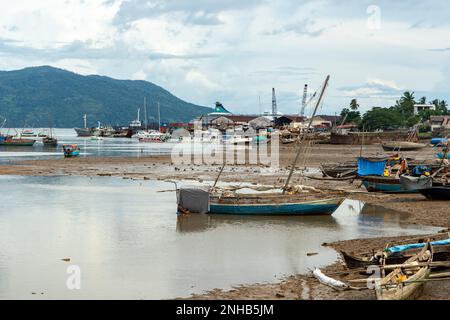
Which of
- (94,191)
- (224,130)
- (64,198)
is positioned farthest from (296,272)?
(224,130)

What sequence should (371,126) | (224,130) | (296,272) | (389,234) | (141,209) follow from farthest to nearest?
(224,130)
(371,126)
(141,209)
(389,234)
(296,272)

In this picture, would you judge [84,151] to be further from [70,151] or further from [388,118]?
[388,118]

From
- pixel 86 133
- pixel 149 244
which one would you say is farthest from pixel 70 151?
pixel 86 133

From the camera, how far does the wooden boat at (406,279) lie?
500 inches

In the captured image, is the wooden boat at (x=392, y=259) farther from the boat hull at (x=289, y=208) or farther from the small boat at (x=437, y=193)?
the small boat at (x=437, y=193)

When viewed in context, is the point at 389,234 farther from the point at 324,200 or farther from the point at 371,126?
the point at 371,126

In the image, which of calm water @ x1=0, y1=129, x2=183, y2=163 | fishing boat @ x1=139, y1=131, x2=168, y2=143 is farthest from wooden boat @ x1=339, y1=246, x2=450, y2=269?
fishing boat @ x1=139, y1=131, x2=168, y2=143

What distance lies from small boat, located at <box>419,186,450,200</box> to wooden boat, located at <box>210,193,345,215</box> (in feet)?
18.3

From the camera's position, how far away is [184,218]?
26312 millimetres

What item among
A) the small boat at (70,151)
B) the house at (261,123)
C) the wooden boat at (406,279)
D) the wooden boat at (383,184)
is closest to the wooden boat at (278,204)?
the wooden boat at (383,184)

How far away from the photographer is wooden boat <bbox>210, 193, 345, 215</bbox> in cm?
2609

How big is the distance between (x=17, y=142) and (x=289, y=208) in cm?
7766
